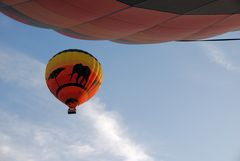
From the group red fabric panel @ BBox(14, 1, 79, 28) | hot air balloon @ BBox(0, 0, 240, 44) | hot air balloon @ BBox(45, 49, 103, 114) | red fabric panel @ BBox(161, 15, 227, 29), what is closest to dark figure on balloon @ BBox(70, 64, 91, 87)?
hot air balloon @ BBox(45, 49, 103, 114)

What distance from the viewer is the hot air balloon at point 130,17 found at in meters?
9.60

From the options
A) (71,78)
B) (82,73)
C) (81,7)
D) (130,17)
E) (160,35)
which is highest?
(82,73)

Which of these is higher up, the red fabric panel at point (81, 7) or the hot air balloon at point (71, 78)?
the hot air balloon at point (71, 78)

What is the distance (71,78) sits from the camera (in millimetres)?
17891

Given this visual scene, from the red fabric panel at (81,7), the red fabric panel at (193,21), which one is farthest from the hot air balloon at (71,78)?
the red fabric panel at (81,7)

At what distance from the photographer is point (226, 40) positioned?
410 inches

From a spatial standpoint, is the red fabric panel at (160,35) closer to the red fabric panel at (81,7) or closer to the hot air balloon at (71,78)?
the red fabric panel at (81,7)

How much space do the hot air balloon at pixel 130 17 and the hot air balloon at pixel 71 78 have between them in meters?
6.39

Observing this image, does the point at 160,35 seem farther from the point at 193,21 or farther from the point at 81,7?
the point at 81,7

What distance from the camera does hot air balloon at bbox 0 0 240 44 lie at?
960cm

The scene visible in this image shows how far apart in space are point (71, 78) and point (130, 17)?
26.4 feet

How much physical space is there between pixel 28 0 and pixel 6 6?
0.57 m

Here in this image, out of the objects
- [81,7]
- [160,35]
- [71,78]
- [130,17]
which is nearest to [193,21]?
[160,35]

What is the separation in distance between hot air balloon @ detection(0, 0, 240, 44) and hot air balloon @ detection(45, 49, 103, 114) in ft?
21.0
